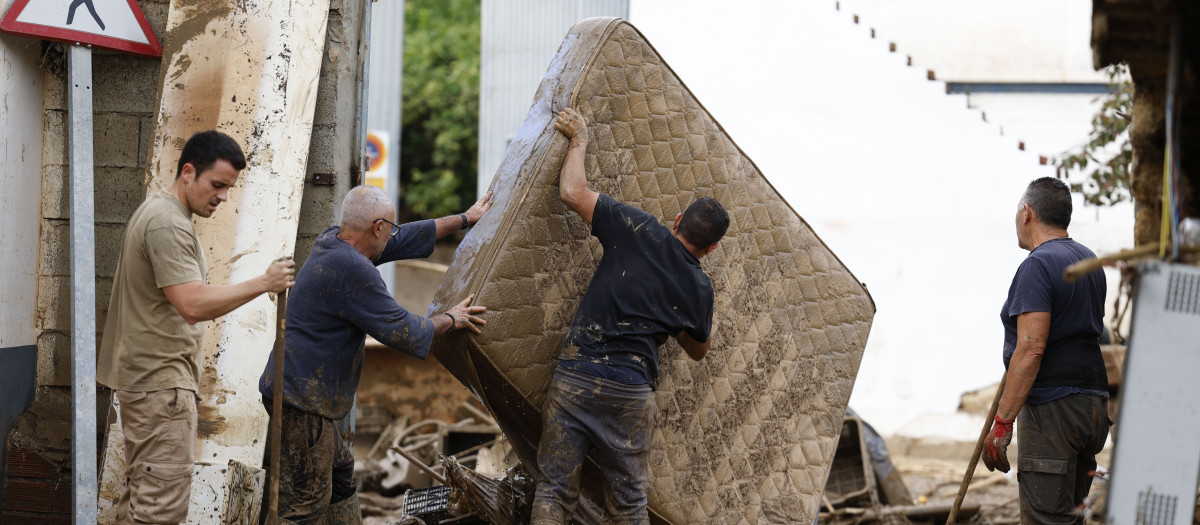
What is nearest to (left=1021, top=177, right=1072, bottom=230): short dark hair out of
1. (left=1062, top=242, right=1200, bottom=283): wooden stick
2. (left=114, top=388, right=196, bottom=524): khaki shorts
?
(left=1062, top=242, right=1200, bottom=283): wooden stick

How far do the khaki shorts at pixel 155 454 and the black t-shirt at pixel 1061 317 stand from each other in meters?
3.06

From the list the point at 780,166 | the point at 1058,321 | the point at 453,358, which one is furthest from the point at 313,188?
the point at 780,166

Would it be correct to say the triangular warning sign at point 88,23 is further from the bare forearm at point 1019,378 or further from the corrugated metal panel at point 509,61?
the corrugated metal panel at point 509,61

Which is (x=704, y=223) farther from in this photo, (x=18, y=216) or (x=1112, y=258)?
(x=18, y=216)

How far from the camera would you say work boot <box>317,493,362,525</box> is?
13.1 feet

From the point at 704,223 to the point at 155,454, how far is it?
2.03m

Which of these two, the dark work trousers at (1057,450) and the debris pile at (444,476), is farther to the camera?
the debris pile at (444,476)

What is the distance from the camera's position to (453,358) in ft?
11.9

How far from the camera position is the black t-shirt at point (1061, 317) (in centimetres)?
376

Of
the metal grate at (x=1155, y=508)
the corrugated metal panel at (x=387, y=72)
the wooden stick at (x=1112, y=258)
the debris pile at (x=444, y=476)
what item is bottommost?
the debris pile at (x=444, y=476)

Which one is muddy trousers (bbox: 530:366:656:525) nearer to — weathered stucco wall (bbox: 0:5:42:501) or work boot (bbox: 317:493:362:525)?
work boot (bbox: 317:493:362:525)

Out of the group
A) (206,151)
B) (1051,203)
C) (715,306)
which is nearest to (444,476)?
(715,306)

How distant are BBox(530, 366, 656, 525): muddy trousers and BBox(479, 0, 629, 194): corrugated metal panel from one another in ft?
24.6

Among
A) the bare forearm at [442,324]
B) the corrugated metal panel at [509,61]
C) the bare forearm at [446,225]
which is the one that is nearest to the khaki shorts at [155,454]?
the bare forearm at [442,324]
